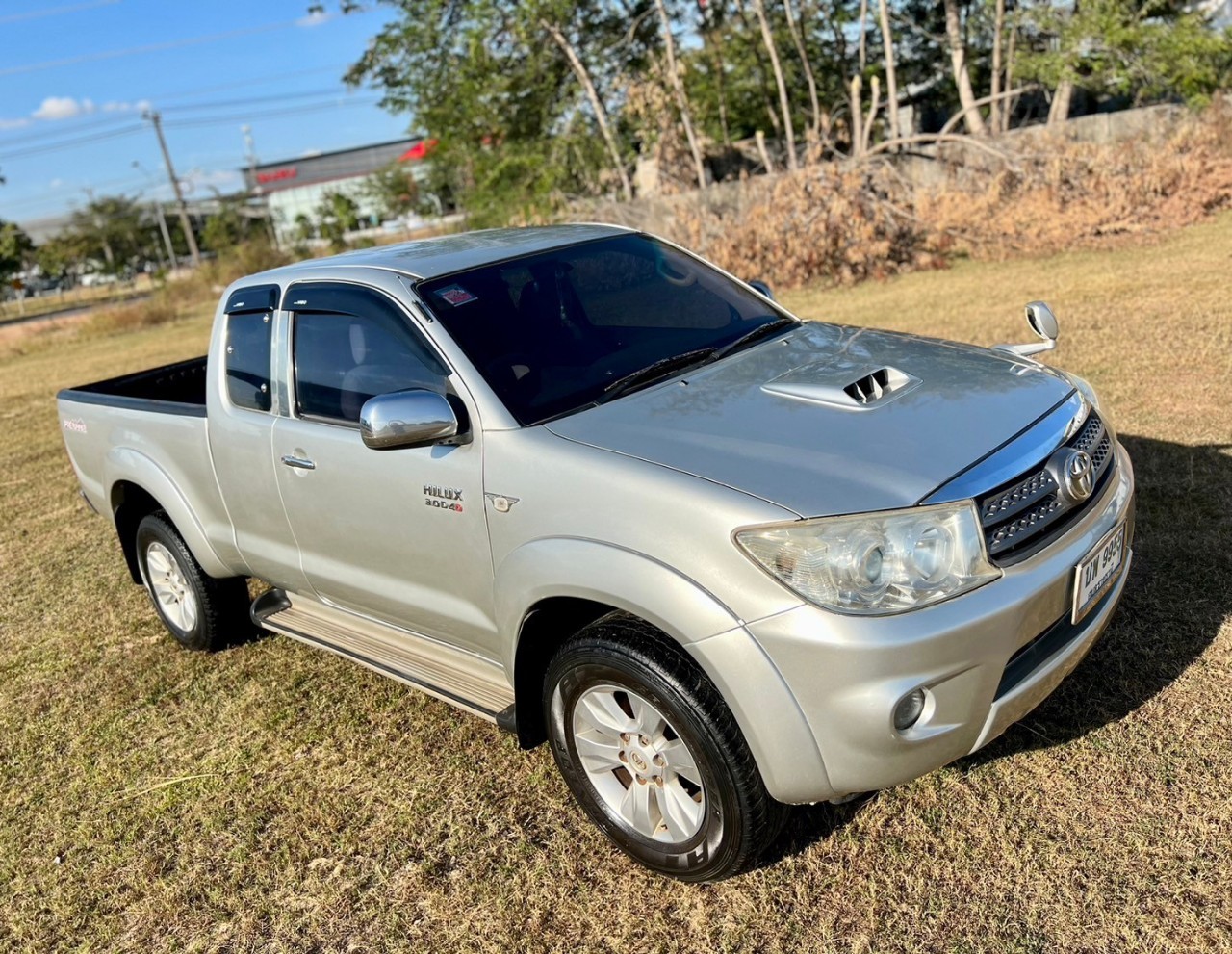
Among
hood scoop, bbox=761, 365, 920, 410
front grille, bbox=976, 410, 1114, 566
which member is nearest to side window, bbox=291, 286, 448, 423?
hood scoop, bbox=761, 365, 920, 410

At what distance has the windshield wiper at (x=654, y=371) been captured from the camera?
3289 millimetres

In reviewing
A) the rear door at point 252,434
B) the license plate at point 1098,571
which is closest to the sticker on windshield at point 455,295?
the rear door at point 252,434

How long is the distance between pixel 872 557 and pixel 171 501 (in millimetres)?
3441

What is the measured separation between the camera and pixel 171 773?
399cm

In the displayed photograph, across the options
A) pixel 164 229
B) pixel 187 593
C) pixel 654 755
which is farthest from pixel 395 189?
pixel 654 755

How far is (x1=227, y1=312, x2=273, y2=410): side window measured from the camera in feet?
13.3

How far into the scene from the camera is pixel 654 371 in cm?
341

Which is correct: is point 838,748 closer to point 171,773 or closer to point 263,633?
point 171,773

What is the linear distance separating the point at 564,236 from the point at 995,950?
296 cm

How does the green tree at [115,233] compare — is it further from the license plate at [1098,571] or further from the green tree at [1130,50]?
the license plate at [1098,571]

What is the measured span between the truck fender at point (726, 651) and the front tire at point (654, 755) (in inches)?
3.3

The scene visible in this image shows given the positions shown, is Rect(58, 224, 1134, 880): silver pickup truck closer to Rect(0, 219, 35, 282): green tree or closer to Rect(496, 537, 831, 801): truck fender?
Rect(496, 537, 831, 801): truck fender

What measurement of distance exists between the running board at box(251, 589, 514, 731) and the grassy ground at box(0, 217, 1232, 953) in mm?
399

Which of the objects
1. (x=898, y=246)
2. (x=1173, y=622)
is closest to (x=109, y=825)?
(x=1173, y=622)
